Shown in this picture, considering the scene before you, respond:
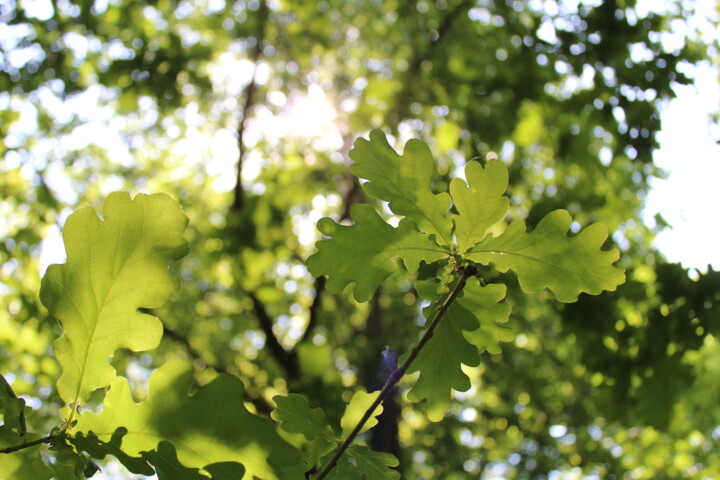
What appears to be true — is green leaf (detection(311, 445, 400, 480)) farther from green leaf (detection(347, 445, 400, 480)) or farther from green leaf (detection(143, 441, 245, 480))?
green leaf (detection(143, 441, 245, 480))

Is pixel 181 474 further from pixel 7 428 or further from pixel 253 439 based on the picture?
pixel 7 428

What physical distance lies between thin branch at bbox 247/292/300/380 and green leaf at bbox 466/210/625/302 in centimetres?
438

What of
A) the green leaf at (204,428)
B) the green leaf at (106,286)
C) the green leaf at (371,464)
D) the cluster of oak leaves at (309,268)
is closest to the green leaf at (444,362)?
the cluster of oak leaves at (309,268)

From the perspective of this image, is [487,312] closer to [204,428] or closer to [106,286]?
[204,428]

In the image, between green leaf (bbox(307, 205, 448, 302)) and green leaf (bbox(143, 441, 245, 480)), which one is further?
green leaf (bbox(307, 205, 448, 302))

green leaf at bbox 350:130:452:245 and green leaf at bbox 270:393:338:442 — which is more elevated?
green leaf at bbox 350:130:452:245

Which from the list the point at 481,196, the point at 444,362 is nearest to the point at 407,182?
the point at 481,196

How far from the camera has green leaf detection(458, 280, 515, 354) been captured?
4.20 feet

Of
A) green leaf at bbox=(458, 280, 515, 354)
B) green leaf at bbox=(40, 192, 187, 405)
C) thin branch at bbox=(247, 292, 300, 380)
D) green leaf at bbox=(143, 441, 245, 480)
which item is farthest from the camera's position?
thin branch at bbox=(247, 292, 300, 380)

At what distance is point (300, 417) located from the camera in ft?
4.19

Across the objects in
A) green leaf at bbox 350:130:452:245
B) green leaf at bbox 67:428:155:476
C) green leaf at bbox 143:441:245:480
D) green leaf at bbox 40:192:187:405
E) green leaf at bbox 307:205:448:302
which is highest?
green leaf at bbox 350:130:452:245

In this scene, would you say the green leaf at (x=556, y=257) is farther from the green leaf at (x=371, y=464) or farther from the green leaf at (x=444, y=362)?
the green leaf at (x=371, y=464)

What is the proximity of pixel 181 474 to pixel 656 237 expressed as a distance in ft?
19.8

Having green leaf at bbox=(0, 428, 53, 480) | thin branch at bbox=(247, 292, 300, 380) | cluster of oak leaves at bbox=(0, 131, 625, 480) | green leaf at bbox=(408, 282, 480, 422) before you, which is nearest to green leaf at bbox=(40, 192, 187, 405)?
cluster of oak leaves at bbox=(0, 131, 625, 480)
